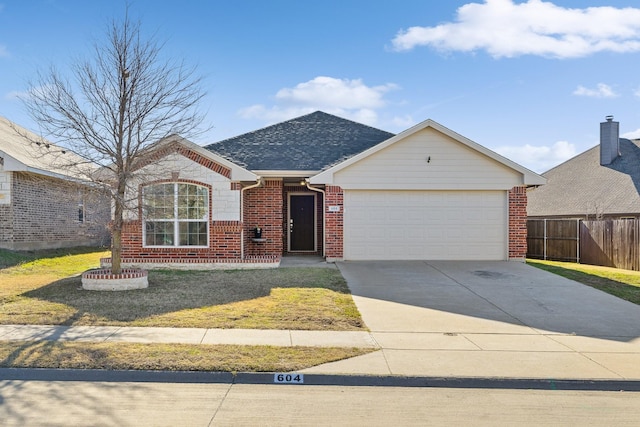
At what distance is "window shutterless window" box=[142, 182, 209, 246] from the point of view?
1419 centimetres

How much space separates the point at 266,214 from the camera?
1582cm

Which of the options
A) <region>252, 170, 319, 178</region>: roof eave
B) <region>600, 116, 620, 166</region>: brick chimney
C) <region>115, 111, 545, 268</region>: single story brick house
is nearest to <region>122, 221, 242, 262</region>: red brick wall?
<region>115, 111, 545, 268</region>: single story brick house

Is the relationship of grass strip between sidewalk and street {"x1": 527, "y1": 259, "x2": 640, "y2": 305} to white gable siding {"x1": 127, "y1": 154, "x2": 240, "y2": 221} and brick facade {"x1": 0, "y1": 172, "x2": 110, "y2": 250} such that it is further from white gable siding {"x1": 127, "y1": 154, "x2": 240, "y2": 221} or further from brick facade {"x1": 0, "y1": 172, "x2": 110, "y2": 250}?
brick facade {"x1": 0, "y1": 172, "x2": 110, "y2": 250}

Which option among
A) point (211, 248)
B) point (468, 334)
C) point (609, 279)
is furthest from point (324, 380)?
point (609, 279)

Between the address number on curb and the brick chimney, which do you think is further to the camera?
the brick chimney

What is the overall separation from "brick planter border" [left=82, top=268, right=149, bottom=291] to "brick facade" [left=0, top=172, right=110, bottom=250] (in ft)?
9.72

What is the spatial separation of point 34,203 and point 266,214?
8917 millimetres

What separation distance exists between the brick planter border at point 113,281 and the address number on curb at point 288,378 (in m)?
6.16

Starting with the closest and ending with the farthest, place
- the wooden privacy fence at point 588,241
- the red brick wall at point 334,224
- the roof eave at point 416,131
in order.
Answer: the roof eave at point 416,131 → the red brick wall at point 334,224 → the wooden privacy fence at point 588,241

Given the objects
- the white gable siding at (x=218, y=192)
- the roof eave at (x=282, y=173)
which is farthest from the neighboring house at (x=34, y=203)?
the roof eave at (x=282, y=173)

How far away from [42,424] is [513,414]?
4451 mm

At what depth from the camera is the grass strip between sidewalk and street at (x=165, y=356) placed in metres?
5.60

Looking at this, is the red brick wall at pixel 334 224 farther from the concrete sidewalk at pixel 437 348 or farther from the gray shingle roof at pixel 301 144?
the concrete sidewalk at pixel 437 348

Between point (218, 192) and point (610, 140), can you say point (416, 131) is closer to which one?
point (218, 192)
